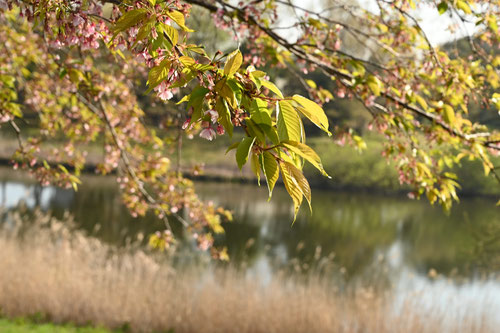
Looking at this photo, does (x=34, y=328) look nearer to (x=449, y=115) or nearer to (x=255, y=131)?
(x=449, y=115)

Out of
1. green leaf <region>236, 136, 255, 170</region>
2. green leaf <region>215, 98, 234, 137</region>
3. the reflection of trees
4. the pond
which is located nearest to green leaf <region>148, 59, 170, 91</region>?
green leaf <region>215, 98, 234, 137</region>

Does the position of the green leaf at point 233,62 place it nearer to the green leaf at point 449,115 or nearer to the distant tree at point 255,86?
the distant tree at point 255,86

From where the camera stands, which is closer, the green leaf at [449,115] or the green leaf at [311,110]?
the green leaf at [311,110]

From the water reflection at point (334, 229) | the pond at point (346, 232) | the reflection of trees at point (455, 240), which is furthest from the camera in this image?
the reflection of trees at point (455, 240)

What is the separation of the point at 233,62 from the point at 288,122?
0.14 metres

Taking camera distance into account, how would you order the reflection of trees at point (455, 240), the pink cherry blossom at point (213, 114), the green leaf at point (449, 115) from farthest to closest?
the reflection of trees at point (455, 240) < the green leaf at point (449, 115) < the pink cherry blossom at point (213, 114)

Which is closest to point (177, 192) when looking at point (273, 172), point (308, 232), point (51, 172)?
point (51, 172)

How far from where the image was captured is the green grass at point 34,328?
4.45 metres

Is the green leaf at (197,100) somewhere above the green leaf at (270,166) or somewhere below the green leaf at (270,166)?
above

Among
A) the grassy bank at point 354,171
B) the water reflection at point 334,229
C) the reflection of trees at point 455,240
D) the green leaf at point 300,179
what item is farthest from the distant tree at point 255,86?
the grassy bank at point 354,171

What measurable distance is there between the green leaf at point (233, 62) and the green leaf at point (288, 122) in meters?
0.10

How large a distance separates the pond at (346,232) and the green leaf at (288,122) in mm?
7037

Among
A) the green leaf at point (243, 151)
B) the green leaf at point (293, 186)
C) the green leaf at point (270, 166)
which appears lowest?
the green leaf at point (293, 186)

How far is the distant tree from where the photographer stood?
811 mm
